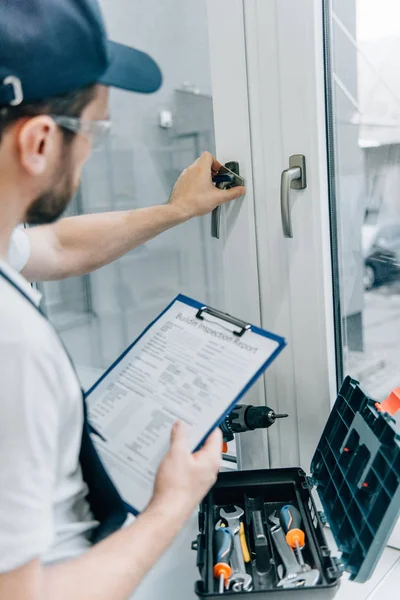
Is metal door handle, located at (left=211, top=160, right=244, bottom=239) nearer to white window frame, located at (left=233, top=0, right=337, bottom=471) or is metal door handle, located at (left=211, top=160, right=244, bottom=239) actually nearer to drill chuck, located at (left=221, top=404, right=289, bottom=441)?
white window frame, located at (left=233, top=0, right=337, bottom=471)

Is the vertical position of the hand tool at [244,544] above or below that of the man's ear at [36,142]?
below

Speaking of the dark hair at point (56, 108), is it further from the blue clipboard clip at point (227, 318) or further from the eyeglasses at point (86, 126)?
the blue clipboard clip at point (227, 318)

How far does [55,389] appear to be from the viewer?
1.95 feet

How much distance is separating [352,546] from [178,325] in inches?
15.9

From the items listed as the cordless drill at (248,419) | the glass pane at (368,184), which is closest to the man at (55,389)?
the cordless drill at (248,419)

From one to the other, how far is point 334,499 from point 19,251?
659 millimetres

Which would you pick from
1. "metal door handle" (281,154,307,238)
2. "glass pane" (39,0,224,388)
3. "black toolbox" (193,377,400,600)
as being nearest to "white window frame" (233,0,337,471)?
"metal door handle" (281,154,307,238)

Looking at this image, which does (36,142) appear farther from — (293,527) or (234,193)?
(293,527)

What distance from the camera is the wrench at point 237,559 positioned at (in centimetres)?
78

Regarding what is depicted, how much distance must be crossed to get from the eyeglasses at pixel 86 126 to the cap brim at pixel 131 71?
0.05 m

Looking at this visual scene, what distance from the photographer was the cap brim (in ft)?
2.27

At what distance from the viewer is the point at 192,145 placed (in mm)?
1844

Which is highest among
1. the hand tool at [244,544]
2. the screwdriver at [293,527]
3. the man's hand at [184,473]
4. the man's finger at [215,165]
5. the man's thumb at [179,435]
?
the man's finger at [215,165]

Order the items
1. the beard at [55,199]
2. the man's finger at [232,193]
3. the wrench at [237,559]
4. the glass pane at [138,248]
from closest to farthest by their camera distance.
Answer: the beard at [55,199]
the wrench at [237,559]
the man's finger at [232,193]
the glass pane at [138,248]
